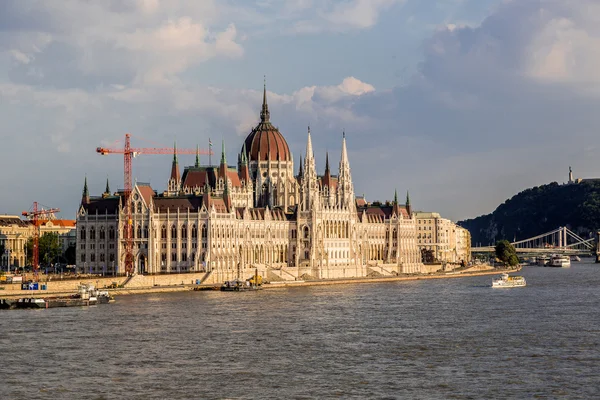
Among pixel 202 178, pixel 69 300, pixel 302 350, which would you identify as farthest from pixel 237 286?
pixel 302 350

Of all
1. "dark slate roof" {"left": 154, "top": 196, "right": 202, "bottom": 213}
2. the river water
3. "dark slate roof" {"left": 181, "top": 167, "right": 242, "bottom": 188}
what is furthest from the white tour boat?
"dark slate roof" {"left": 181, "top": 167, "right": 242, "bottom": 188}

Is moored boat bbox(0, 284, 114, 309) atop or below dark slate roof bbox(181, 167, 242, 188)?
below

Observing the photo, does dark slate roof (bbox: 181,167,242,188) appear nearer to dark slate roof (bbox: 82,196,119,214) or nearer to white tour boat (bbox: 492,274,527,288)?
dark slate roof (bbox: 82,196,119,214)

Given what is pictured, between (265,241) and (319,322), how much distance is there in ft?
284

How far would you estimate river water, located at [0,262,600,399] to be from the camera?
228ft

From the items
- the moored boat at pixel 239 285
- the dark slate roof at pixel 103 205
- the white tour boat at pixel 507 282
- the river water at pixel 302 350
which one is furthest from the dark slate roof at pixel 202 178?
the river water at pixel 302 350

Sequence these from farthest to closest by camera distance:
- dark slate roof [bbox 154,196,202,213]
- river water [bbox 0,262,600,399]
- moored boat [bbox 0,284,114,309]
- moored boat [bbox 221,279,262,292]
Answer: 1. dark slate roof [bbox 154,196,202,213]
2. moored boat [bbox 221,279,262,292]
3. moored boat [bbox 0,284,114,309]
4. river water [bbox 0,262,600,399]

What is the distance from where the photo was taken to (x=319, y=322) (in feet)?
357

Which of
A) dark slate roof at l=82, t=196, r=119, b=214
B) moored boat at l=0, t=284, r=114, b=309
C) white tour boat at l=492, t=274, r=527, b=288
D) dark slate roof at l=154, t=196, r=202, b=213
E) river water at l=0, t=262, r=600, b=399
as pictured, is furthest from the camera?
dark slate roof at l=82, t=196, r=119, b=214

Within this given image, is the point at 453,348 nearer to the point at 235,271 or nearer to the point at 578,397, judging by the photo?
the point at 578,397

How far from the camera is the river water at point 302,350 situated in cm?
6950

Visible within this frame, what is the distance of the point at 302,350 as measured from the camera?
86750 millimetres

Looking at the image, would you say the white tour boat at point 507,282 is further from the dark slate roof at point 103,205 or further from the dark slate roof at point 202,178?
the dark slate roof at point 103,205

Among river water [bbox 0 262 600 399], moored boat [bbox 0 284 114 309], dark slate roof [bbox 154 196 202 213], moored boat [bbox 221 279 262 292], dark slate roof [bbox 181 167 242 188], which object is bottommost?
river water [bbox 0 262 600 399]
